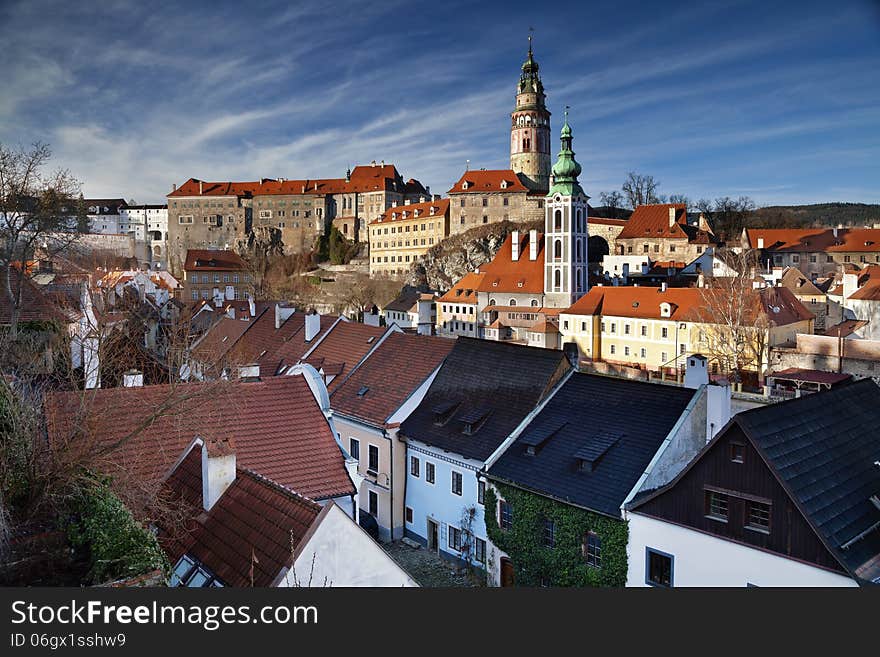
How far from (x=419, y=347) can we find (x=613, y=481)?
277 inches

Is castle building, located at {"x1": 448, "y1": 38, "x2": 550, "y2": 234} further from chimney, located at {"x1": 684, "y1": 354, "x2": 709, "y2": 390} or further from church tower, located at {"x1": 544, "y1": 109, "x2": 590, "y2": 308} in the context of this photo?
chimney, located at {"x1": 684, "y1": 354, "x2": 709, "y2": 390}

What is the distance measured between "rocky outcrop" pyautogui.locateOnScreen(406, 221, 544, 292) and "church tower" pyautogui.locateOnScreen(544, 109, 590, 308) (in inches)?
568

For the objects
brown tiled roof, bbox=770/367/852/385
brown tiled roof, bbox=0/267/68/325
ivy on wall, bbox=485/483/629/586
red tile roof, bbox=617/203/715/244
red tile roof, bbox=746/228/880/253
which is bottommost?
ivy on wall, bbox=485/483/629/586

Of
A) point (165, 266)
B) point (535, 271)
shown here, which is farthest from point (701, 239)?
point (165, 266)

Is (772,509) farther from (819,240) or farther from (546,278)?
(819,240)

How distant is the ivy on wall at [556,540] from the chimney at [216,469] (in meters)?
5.59

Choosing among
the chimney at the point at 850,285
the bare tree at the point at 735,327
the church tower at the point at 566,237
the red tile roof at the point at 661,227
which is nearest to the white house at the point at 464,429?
the bare tree at the point at 735,327

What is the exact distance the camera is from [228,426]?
9953 mm

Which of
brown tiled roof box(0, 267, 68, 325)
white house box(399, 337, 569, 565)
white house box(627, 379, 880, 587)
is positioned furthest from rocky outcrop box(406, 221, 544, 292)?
white house box(627, 379, 880, 587)

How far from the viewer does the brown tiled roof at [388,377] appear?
50.7 feet

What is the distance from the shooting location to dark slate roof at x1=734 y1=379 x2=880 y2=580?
7980 mm

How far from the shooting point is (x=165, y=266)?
82562mm

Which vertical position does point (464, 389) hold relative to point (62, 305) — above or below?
below

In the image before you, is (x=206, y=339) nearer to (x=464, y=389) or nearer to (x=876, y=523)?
(x=464, y=389)
